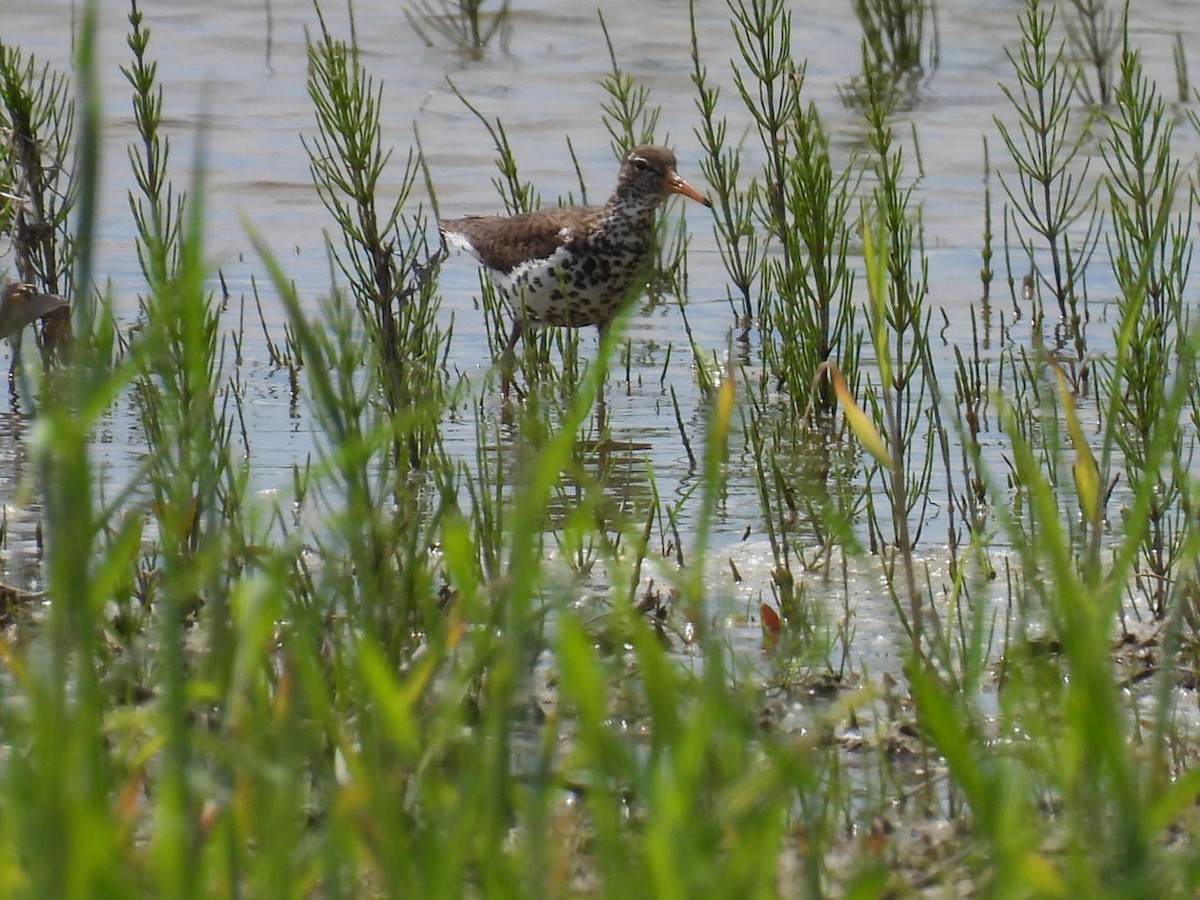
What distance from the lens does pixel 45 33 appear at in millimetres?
14336

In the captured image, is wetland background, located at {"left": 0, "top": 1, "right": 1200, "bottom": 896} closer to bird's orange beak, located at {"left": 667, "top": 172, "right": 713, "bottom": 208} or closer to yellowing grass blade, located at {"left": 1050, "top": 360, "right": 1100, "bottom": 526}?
yellowing grass blade, located at {"left": 1050, "top": 360, "right": 1100, "bottom": 526}

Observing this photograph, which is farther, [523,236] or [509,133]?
[509,133]

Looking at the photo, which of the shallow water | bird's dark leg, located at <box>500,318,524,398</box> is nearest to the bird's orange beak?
the shallow water

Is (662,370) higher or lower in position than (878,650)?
higher

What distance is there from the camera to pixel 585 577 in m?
5.21

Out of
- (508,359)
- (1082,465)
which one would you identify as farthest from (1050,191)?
(1082,465)

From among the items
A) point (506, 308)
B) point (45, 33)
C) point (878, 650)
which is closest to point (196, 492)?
point (878, 650)

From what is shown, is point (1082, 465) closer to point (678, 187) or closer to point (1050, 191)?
point (678, 187)

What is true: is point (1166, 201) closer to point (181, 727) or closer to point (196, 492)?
point (196, 492)

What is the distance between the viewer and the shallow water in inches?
299

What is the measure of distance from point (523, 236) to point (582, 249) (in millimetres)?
278

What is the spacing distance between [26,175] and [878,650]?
287 cm

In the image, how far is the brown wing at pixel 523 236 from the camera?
850 centimetres

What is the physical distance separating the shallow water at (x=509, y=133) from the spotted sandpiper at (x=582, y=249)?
0.38m
